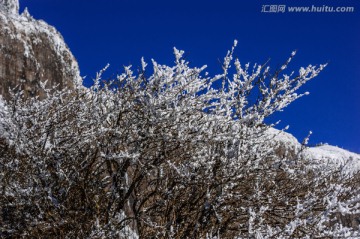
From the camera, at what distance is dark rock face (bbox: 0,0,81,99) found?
117 feet

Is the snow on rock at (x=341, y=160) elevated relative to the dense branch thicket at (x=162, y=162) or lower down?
elevated

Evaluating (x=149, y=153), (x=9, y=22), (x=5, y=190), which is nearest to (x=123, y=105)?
(x=149, y=153)

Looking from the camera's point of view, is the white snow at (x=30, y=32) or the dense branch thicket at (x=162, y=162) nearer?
the dense branch thicket at (x=162, y=162)

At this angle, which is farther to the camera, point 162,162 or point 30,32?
A: point 30,32

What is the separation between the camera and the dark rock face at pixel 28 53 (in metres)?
35.8

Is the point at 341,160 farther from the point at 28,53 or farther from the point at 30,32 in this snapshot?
the point at 30,32

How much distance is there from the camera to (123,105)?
5941 mm

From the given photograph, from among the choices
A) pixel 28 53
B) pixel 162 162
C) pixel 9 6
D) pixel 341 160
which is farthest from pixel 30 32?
pixel 162 162

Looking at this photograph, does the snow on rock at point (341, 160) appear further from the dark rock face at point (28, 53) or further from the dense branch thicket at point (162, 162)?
the dark rock face at point (28, 53)

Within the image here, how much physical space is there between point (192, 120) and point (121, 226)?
1936 millimetres

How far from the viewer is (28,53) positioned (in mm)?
39125

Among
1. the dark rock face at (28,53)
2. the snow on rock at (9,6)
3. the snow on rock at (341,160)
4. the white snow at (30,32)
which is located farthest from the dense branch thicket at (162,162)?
the snow on rock at (9,6)

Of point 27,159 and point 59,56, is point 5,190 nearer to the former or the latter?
point 27,159

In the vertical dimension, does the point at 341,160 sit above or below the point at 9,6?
below
